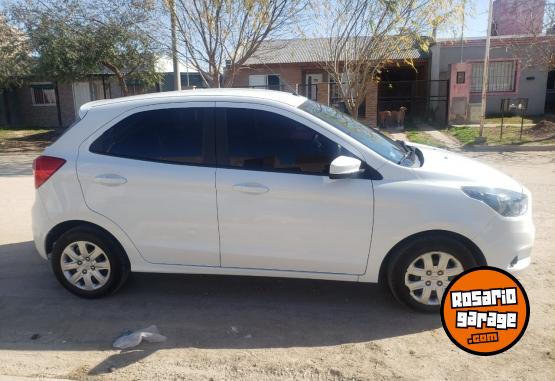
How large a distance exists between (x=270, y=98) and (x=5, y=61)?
58.0 ft

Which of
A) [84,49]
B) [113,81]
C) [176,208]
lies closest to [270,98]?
[176,208]

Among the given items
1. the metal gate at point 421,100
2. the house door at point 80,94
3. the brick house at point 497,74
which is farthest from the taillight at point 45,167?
the house door at point 80,94

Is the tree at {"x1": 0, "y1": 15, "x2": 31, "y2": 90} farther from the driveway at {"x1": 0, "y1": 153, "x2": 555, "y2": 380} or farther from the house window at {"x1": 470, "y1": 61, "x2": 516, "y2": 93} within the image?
the house window at {"x1": 470, "y1": 61, "x2": 516, "y2": 93}

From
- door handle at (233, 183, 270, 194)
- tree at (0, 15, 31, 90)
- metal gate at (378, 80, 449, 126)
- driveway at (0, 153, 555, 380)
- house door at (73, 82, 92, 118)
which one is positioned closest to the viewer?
driveway at (0, 153, 555, 380)

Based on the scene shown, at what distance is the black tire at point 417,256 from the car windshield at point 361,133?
0.70m

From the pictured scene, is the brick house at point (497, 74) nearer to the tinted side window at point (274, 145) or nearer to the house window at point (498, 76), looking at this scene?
the house window at point (498, 76)

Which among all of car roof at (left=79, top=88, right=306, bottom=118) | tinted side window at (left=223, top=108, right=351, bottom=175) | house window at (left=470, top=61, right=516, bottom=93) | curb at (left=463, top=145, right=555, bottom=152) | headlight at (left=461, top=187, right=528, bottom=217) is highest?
house window at (left=470, top=61, right=516, bottom=93)

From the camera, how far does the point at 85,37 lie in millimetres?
15742

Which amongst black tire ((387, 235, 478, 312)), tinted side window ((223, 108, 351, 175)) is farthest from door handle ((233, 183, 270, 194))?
black tire ((387, 235, 478, 312))

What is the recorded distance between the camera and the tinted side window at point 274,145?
370 cm

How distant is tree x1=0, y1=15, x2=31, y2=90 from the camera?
16.7 metres

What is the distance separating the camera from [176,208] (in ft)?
12.5

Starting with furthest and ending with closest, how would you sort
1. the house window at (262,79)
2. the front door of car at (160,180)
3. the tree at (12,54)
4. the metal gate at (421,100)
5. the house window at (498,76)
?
the house window at (262,79)
the house window at (498,76)
the metal gate at (421,100)
the tree at (12,54)
the front door of car at (160,180)

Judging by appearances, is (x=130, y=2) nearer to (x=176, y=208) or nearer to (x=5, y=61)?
(x=5, y=61)
